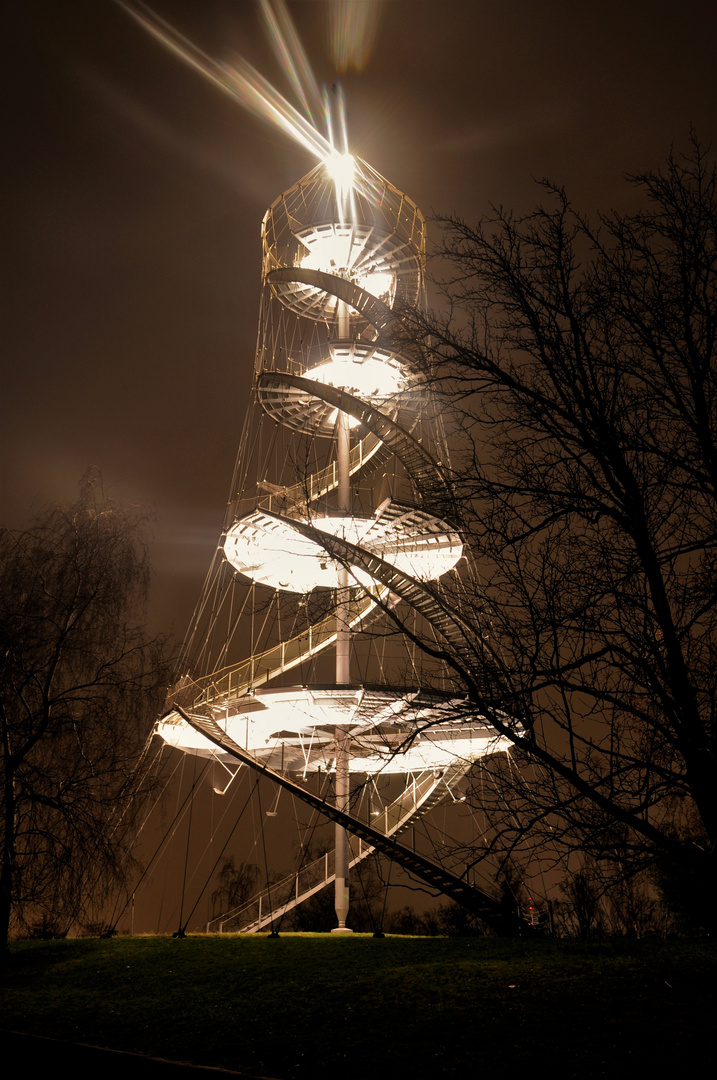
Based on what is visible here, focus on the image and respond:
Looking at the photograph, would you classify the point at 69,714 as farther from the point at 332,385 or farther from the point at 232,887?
the point at 232,887

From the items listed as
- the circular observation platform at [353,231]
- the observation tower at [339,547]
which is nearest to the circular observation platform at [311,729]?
the observation tower at [339,547]

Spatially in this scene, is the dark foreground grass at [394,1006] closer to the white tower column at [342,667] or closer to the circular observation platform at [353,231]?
the white tower column at [342,667]

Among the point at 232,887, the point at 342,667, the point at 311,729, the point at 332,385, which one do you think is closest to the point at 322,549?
the point at 342,667

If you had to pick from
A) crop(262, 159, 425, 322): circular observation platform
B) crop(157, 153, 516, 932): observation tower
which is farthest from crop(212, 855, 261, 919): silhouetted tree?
crop(262, 159, 425, 322): circular observation platform

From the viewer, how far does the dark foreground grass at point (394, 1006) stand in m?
7.76

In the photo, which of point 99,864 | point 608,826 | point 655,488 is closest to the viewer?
point 608,826

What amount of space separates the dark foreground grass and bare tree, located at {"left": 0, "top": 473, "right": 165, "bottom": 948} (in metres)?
1.69

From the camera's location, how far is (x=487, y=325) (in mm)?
6680

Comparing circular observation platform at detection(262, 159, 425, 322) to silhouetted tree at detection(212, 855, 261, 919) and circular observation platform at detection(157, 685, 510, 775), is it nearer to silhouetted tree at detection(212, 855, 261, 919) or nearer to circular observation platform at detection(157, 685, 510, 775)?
circular observation platform at detection(157, 685, 510, 775)

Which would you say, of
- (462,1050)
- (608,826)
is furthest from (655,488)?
(462,1050)

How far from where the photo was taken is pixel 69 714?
16.5 meters

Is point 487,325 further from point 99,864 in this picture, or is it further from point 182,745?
point 182,745

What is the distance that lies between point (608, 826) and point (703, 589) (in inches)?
63.9

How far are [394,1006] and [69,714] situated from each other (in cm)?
904
